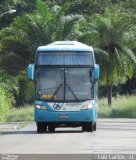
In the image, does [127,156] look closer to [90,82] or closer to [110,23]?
[90,82]

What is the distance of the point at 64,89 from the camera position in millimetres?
30297

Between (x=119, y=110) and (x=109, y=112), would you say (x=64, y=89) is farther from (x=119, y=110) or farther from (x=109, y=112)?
(x=119, y=110)

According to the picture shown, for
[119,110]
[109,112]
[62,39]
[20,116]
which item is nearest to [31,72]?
[20,116]

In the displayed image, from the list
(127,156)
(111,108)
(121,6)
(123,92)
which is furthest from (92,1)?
(127,156)

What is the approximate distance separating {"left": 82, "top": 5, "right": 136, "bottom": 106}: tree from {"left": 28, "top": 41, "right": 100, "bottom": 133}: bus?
96.0ft

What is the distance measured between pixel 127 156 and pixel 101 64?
43.5m

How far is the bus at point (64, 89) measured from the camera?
30.1 m

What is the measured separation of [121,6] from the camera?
44.8m

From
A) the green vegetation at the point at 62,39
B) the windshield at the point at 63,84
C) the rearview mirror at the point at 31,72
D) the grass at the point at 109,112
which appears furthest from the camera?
the green vegetation at the point at 62,39

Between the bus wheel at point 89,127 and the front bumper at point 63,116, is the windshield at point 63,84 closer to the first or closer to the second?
the front bumper at point 63,116

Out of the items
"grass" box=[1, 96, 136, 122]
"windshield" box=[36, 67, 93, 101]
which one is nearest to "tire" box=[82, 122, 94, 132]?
"windshield" box=[36, 67, 93, 101]

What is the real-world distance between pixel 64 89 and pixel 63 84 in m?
0.22

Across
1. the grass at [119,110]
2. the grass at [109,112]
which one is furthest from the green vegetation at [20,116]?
the grass at [119,110]

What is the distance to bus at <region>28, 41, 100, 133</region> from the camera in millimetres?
30094
